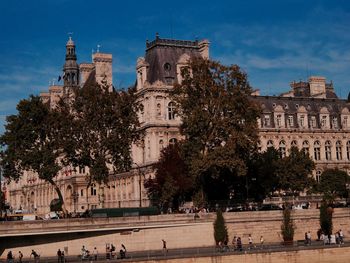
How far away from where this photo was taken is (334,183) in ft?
326

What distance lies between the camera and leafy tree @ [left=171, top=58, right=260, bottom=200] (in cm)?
7388

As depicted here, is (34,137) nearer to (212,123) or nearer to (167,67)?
(212,123)

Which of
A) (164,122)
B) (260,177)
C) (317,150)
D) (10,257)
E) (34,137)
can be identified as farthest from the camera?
(317,150)

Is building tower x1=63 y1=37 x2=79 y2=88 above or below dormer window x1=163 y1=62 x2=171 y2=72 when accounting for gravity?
above

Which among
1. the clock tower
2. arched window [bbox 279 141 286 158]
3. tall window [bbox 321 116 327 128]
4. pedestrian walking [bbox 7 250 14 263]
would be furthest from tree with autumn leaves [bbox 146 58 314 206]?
tall window [bbox 321 116 327 128]

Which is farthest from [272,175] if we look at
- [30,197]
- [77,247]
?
[30,197]

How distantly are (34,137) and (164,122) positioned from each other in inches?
888

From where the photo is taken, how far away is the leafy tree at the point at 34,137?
3029 inches

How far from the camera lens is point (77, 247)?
6200 cm

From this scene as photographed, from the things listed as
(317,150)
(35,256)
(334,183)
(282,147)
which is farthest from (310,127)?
(35,256)

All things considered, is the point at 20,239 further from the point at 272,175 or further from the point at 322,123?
the point at 322,123

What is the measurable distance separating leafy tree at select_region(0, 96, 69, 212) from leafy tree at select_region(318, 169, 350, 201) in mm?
41889

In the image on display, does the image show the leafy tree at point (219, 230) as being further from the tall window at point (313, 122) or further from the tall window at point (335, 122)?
the tall window at point (335, 122)

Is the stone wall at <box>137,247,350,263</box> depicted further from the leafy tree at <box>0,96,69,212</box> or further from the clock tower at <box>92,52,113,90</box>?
the clock tower at <box>92,52,113,90</box>
